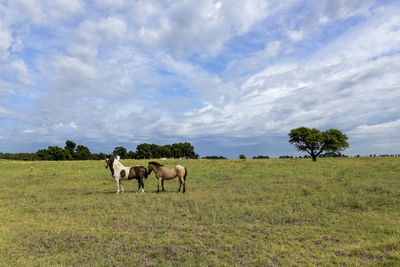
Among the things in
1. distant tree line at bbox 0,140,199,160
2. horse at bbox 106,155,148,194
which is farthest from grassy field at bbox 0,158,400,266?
distant tree line at bbox 0,140,199,160

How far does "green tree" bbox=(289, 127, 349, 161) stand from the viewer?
165ft

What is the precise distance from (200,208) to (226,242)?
4291 mm

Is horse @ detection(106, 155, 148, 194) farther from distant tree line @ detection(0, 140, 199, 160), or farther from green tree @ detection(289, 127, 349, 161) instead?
distant tree line @ detection(0, 140, 199, 160)

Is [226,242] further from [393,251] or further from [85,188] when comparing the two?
[85,188]

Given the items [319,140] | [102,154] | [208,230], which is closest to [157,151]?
[102,154]

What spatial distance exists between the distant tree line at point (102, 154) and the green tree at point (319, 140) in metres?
69.0

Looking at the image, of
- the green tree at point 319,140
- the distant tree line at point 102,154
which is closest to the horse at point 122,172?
the green tree at point 319,140

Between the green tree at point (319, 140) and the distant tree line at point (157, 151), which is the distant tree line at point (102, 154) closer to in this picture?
the distant tree line at point (157, 151)

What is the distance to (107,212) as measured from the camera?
11.5 m

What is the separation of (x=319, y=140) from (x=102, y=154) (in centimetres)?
10435

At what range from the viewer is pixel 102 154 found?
12112cm

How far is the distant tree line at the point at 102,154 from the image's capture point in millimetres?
93738

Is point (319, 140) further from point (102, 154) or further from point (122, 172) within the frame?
point (102, 154)

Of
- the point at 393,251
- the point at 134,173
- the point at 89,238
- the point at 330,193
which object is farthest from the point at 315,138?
the point at 89,238
